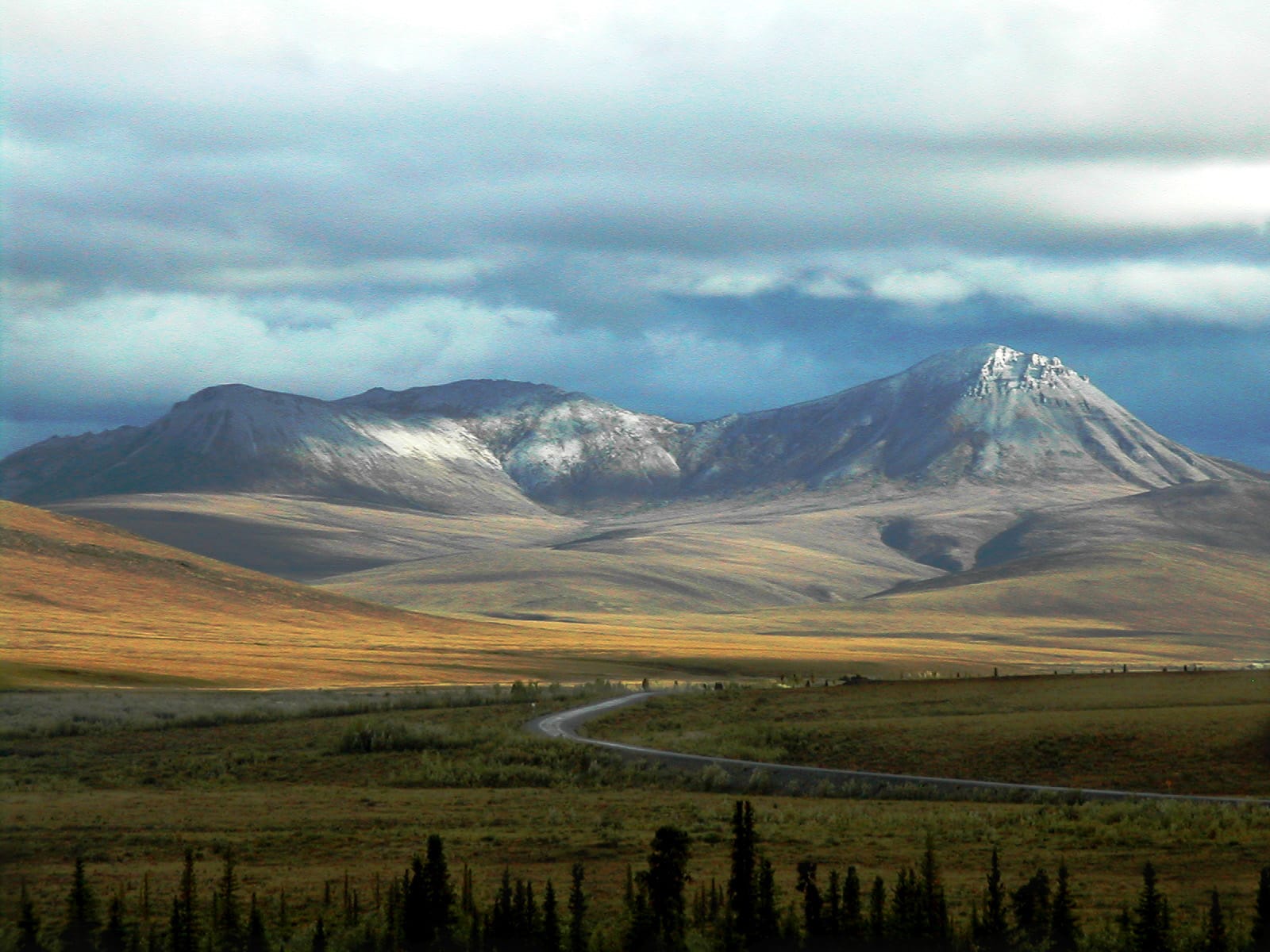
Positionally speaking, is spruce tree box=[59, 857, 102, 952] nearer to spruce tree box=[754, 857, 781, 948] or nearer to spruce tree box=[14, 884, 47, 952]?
spruce tree box=[14, 884, 47, 952]

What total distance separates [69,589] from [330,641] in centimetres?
3022

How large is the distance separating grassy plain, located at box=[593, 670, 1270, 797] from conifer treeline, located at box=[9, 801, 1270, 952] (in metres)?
23.3

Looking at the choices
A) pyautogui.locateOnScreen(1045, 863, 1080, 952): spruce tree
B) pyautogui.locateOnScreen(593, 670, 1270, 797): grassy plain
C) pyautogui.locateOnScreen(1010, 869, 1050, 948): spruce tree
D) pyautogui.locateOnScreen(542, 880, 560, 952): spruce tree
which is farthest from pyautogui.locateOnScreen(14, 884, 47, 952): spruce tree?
pyautogui.locateOnScreen(593, 670, 1270, 797): grassy plain

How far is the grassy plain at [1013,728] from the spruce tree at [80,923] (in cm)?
3089

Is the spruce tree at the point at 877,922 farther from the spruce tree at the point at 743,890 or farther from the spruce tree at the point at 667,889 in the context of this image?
the spruce tree at the point at 667,889

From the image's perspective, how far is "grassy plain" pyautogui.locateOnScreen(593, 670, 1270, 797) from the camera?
162 ft

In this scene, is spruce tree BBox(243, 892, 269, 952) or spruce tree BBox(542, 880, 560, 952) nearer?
spruce tree BBox(542, 880, 560, 952)

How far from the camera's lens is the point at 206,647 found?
5030 inches

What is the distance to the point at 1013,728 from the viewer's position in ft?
186

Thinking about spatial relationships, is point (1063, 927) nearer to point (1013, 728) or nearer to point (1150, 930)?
point (1150, 930)

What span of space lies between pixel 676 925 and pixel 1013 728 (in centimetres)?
3531

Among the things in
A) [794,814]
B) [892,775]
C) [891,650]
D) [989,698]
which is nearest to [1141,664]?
[891,650]

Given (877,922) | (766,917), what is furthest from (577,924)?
(877,922)

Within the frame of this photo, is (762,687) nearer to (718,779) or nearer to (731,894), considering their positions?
(718,779)
